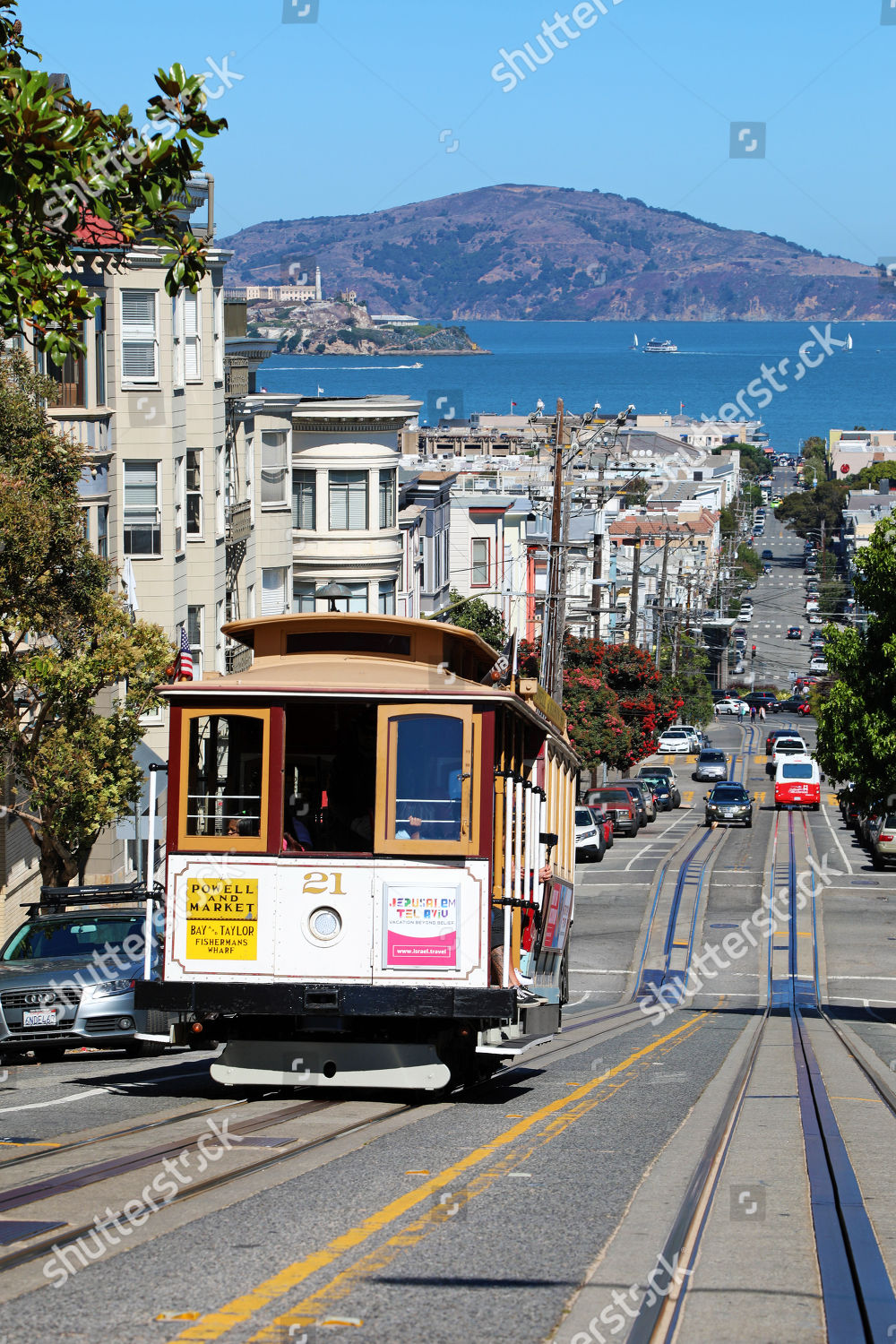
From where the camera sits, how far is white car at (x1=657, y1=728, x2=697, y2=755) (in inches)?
3406

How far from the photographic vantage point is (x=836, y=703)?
2502 cm

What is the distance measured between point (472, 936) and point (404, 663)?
2013mm

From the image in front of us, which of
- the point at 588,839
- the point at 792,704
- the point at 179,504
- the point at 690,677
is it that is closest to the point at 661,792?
the point at 588,839

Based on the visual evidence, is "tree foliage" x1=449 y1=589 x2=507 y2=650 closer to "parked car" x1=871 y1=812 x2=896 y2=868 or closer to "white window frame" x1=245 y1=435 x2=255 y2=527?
"parked car" x1=871 y1=812 x2=896 y2=868

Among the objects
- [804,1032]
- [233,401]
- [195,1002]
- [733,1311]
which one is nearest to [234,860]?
[195,1002]

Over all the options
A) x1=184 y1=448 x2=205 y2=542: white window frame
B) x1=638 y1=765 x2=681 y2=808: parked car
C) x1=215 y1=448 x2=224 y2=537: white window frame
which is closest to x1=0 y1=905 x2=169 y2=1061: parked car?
x1=184 y1=448 x2=205 y2=542: white window frame

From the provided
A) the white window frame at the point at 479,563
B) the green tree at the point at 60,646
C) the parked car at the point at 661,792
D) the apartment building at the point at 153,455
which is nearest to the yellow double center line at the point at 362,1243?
the green tree at the point at 60,646

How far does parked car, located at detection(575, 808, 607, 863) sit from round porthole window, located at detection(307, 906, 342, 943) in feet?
109

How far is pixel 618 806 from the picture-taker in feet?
172

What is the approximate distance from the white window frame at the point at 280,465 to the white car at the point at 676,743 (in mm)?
47902

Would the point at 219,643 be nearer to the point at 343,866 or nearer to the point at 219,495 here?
the point at 219,495

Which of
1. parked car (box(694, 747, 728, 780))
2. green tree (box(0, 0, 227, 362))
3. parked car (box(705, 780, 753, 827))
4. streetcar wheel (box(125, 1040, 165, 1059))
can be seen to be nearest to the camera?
green tree (box(0, 0, 227, 362))

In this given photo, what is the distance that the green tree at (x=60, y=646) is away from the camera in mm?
19703

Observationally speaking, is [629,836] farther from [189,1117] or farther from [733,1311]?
[733,1311]
